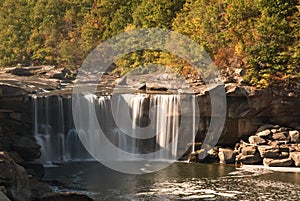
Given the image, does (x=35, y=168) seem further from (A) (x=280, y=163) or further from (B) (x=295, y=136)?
(B) (x=295, y=136)

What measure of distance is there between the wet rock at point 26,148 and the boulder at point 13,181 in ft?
36.1

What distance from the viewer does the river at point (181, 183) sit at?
3131 centimetres

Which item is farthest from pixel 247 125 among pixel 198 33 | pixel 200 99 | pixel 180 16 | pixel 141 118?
pixel 180 16

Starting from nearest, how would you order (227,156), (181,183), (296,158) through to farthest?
1. (181,183)
2. (296,158)
3. (227,156)

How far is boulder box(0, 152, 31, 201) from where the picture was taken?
25172 millimetres

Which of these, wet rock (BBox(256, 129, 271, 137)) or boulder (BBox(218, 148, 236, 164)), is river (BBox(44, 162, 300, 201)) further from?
wet rock (BBox(256, 129, 271, 137))

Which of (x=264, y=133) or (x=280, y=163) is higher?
(x=264, y=133)

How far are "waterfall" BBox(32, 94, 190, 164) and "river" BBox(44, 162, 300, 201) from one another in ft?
9.40

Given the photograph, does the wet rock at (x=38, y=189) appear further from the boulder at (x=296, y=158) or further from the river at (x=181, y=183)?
the boulder at (x=296, y=158)

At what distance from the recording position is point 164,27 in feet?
216

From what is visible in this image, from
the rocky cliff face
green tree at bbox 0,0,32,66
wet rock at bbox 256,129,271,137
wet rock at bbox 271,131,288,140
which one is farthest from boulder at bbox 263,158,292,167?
green tree at bbox 0,0,32,66

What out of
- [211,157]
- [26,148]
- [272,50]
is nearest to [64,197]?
[26,148]

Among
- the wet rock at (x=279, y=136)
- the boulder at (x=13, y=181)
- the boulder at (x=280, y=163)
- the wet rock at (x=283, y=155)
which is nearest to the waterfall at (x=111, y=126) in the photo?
the wet rock at (x=279, y=136)

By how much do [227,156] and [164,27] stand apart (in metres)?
29.2
